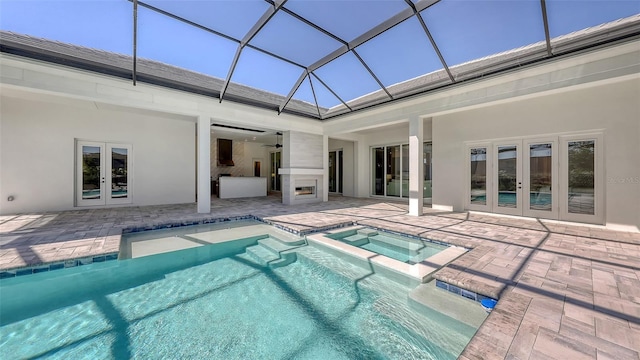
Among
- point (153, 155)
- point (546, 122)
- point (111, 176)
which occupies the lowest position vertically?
point (111, 176)

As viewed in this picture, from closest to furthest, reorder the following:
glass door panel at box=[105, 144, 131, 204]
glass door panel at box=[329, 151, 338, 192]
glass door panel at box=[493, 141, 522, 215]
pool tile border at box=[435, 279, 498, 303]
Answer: pool tile border at box=[435, 279, 498, 303] < glass door panel at box=[493, 141, 522, 215] < glass door panel at box=[105, 144, 131, 204] < glass door panel at box=[329, 151, 338, 192]

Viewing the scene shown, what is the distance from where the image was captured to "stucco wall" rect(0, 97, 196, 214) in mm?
7004

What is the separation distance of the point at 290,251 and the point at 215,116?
5.16 metres

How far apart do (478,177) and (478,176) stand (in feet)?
0.10

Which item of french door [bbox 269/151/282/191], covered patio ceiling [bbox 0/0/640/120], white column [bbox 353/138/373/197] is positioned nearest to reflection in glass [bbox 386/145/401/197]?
white column [bbox 353/138/373/197]

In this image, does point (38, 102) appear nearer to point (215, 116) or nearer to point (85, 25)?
point (85, 25)

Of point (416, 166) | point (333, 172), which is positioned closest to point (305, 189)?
point (333, 172)

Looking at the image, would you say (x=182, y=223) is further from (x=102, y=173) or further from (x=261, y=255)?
(x=102, y=173)

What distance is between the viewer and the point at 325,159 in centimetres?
1062

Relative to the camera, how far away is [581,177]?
5.89 m

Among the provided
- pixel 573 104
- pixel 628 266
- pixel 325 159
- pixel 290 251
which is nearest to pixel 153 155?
pixel 325 159

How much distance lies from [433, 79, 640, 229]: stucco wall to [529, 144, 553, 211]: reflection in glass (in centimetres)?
47

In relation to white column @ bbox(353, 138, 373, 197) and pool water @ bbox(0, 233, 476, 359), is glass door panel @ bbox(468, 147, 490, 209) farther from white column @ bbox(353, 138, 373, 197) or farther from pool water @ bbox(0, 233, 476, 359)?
pool water @ bbox(0, 233, 476, 359)

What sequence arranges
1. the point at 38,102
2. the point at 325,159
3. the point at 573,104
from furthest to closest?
the point at 325,159
the point at 38,102
the point at 573,104
